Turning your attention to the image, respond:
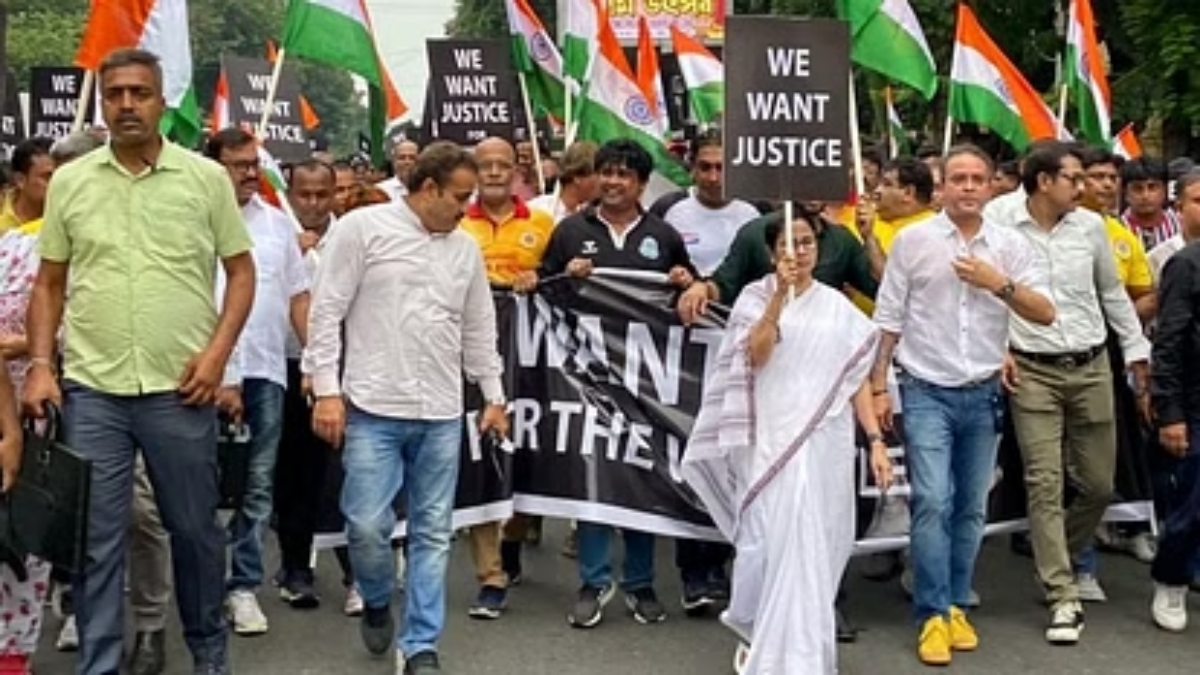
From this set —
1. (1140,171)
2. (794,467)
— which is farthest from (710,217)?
(1140,171)

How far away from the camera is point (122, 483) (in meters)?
5.46

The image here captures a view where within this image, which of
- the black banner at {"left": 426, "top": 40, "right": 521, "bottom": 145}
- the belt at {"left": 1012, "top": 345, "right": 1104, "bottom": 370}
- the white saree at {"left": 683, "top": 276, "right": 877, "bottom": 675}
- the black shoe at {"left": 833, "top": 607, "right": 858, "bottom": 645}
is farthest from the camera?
the black banner at {"left": 426, "top": 40, "right": 521, "bottom": 145}

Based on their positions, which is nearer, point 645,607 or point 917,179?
point 645,607

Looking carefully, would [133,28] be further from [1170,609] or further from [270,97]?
[1170,609]

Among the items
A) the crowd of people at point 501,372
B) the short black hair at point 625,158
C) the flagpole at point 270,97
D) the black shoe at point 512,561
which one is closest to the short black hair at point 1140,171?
the crowd of people at point 501,372

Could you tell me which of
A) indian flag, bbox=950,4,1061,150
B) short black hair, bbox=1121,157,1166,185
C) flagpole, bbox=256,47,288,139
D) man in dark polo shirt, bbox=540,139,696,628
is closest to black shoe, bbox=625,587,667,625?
man in dark polo shirt, bbox=540,139,696,628

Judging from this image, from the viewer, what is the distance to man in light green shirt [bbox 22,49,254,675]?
17.7 ft

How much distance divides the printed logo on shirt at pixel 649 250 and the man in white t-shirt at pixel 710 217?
2.14 feet

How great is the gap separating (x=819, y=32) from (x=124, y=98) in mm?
2443

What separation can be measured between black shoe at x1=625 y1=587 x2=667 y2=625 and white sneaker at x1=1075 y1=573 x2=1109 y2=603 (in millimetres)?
1831

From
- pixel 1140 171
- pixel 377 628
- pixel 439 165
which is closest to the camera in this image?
pixel 439 165

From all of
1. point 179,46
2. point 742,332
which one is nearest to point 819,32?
point 742,332

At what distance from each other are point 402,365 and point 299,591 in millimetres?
1770

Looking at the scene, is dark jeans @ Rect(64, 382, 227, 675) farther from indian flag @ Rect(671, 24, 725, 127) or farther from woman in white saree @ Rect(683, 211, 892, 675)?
indian flag @ Rect(671, 24, 725, 127)
